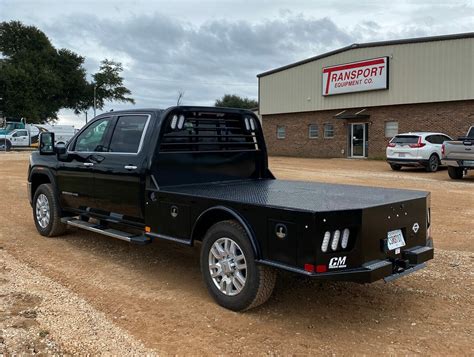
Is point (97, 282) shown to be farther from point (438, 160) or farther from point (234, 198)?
point (438, 160)

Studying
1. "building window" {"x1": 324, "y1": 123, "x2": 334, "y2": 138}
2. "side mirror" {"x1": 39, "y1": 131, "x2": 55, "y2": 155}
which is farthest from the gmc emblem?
"building window" {"x1": 324, "y1": 123, "x2": 334, "y2": 138}

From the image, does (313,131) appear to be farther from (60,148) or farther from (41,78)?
(41,78)

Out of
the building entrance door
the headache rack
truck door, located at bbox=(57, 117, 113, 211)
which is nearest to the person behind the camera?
the headache rack

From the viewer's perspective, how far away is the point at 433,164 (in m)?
20.2

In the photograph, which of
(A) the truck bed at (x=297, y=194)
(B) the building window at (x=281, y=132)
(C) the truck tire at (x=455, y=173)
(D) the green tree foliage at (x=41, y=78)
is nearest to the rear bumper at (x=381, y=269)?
(A) the truck bed at (x=297, y=194)

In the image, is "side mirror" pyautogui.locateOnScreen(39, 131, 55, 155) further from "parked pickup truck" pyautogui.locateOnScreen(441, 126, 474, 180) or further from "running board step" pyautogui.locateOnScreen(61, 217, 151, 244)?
"parked pickup truck" pyautogui.locateOnScreen(441, 126, 474, 180)

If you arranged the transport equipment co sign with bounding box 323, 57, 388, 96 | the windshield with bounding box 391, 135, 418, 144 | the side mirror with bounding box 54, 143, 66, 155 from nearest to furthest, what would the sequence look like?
the side mirror with bounding box 54, 143, 66, 155, the windshield with bounding box 391, 135, 418, 144, the transport equipment co sign with bounding box 323, 57, 388, 96

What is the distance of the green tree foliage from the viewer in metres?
54.4

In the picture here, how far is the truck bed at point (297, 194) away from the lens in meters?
4.14

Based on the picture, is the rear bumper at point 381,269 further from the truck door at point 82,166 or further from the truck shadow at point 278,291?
the truck door at point 82,166

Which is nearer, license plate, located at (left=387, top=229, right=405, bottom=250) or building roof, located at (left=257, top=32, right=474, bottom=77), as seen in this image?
license plate, located at (left=387, top=229, right=405, bottom=250)

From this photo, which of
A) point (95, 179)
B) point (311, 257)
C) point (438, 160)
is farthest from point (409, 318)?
point (438, 160)

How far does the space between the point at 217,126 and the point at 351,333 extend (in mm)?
3181

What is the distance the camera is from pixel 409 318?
4406 mm
